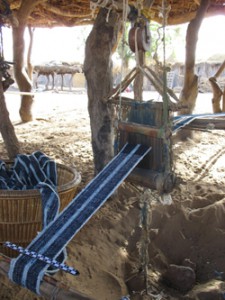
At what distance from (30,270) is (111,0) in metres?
1.70

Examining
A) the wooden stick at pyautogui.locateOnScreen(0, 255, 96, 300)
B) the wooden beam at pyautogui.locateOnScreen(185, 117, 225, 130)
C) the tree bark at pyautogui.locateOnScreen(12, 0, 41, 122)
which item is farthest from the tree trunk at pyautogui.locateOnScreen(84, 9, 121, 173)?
the tree bark at pyautogui.locateOnScreen(12, 0, 41, 122)

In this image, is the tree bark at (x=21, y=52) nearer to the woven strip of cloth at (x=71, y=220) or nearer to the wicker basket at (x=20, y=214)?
the wicker basket at (x=20, y=214)

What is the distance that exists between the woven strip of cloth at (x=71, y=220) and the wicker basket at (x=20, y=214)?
45cm

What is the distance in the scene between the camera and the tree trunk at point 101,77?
2885mm

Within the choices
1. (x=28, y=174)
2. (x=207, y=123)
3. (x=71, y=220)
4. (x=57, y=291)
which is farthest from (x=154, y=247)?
(x=57, y=291)

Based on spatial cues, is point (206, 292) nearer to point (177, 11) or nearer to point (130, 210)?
point (130, 210)

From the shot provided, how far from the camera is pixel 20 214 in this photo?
2207mm

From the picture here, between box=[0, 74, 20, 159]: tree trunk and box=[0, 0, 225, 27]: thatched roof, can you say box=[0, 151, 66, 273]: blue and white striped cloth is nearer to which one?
box=[0, 74, 20, 159]: tree trunk

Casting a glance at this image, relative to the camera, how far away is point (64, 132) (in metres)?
6.00

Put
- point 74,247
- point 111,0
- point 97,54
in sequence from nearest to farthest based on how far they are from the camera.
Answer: point 111,0
point 74,247
point 97,54

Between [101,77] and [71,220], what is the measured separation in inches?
62.0

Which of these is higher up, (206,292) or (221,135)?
(221,135)

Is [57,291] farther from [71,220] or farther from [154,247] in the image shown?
[154,247]

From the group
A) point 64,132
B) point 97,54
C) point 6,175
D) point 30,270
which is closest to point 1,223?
point 6,175
